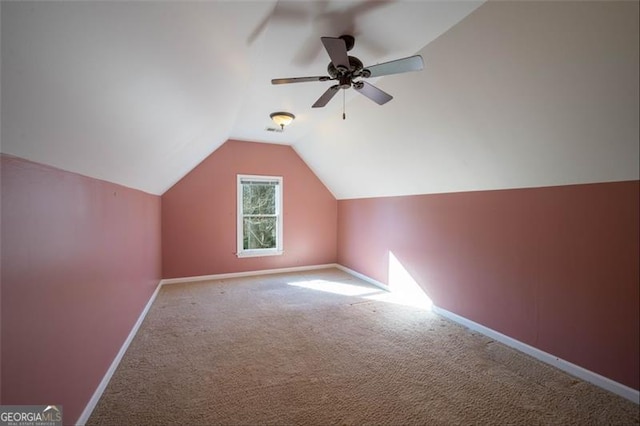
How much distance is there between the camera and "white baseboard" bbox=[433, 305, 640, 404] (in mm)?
1845

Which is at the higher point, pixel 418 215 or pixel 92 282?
pixel 418 215

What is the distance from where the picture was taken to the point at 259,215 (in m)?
5.14

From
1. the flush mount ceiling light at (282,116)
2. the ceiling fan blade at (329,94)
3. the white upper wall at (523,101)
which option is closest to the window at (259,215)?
the flush mount ceiling light at (282,116)

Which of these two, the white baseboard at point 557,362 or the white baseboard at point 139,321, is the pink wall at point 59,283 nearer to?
the white baseboard at point 139,321

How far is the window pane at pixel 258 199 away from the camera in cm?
504

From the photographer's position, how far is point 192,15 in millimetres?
1281

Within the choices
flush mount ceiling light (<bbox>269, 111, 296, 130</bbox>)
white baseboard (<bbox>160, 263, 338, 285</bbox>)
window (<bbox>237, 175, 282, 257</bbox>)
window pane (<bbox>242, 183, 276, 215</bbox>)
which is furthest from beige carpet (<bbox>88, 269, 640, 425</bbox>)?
flush mount ceiling light (<bbox>269, 111, 296, 130</bbox>)

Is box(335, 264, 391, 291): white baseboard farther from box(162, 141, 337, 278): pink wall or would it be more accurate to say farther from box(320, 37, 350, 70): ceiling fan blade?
box(320, 37, 350, 70): ceiling fan blade

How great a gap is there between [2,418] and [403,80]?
126 inches

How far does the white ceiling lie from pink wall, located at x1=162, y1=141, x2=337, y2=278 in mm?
1679

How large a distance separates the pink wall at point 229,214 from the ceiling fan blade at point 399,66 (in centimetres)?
353

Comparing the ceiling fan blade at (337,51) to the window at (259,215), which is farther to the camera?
the window at (259,215)

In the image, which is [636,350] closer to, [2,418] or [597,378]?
[597,378]

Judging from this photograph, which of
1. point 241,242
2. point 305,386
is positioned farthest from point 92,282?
point 241,242
